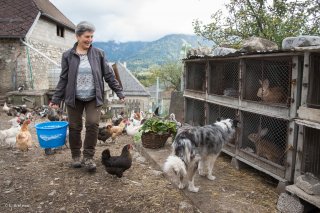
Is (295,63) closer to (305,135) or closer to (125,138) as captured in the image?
(305,135)

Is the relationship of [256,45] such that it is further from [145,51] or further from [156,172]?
[145,51]

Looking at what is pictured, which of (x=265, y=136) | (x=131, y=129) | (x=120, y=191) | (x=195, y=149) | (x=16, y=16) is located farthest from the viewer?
(x=16, y=16)

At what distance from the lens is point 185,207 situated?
3.65m

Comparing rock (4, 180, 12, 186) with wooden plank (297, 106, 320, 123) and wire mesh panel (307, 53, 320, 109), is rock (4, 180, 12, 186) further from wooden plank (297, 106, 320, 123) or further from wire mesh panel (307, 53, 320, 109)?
wire mesh panel (307, 53, 320, 109)

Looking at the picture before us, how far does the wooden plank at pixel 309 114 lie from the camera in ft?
10.8

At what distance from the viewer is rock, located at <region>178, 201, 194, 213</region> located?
359 cm

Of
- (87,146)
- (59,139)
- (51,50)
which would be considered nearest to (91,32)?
(87,146)

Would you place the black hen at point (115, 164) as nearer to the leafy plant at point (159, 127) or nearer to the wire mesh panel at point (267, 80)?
the leafy plant at point (159, 127)

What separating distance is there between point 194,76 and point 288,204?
4064 mm

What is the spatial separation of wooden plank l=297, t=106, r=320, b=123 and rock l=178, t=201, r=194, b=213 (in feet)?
5.97

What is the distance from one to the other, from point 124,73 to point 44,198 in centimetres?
3638

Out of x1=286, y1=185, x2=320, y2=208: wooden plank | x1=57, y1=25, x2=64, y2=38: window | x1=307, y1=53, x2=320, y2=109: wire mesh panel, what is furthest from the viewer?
x1=57, y1=25, x2=64, y2=38: window

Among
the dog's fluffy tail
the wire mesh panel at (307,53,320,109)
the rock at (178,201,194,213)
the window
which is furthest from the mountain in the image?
the rock at (178,201,194,213)

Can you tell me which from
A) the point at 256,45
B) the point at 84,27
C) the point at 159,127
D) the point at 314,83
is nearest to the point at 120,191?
the point at 159,127
